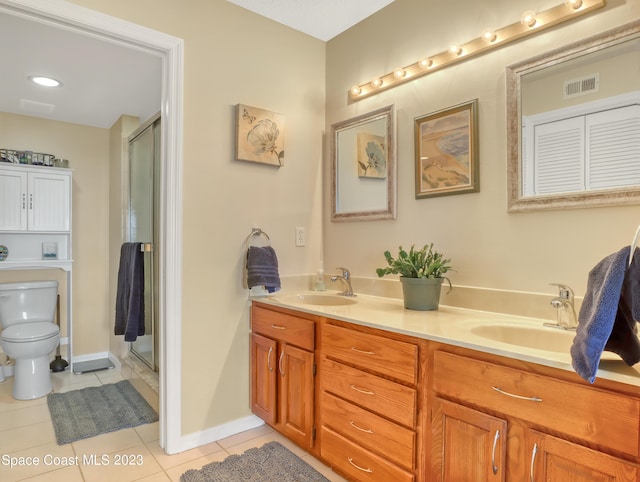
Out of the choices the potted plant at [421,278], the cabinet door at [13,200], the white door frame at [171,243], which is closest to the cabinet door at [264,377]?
the white door frame at [171,243]

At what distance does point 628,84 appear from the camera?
134 centimetres

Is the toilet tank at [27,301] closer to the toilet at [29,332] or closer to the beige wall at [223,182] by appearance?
the toilet at [29,332]

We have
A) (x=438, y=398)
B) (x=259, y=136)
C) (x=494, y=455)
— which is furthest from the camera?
(x=259, y=136)

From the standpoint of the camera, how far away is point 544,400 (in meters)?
1.05

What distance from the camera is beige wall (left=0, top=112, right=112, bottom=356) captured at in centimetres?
351

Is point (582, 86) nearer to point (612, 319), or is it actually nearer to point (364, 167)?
point (612, 319)

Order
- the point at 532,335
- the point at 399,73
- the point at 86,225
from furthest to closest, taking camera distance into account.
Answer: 1. the point at 86,225
2. the point at 399,73
3. the point at 532,335

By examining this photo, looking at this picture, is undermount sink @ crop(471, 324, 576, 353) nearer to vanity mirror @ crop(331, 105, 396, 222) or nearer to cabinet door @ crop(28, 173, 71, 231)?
vanity mirror @ crop(331, 105, 396, 222)

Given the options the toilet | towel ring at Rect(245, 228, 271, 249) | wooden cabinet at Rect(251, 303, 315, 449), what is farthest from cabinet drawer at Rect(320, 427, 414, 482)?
the toilet

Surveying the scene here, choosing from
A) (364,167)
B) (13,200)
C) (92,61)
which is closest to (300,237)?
(364,167)

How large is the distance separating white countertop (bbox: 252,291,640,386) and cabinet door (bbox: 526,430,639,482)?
0.68 feet

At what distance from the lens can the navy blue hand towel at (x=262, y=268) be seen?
2.10m

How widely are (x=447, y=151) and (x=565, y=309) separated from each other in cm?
89

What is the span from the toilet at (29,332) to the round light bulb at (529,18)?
3.48 meters
